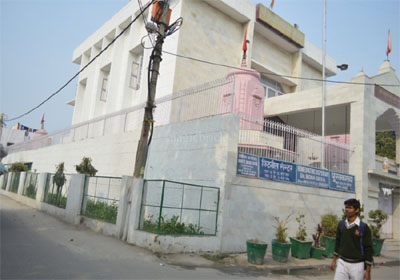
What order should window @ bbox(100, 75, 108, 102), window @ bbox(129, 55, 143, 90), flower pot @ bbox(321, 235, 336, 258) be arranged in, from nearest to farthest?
flower pot @ bbox(321, 235, 336, 258) < window @ bbox(129, 55, 143, 90) < window @ bbox(100, 75, 108, 102)

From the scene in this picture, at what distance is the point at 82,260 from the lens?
6379 millimetres

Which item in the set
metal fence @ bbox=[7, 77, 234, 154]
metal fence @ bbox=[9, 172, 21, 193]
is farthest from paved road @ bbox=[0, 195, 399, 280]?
metal fence @ bbox=[9, 172, 21, 193]

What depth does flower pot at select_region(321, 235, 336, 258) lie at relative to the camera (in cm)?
985

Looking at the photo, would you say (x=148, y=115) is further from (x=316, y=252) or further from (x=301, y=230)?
(x=316, y=252)

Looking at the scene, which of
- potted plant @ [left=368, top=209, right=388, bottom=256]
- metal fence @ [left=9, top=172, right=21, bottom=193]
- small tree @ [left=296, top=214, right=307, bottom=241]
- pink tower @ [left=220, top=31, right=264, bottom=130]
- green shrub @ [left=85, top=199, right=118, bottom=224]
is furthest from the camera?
metal fence @ [left=9, top=172, right=21, bottom=193]

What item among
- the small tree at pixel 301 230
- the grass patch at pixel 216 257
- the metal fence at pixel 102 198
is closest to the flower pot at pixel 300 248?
the small tree at pixel 301 230

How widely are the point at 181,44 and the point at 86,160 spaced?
9.39 m

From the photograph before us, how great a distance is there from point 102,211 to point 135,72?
631 inches

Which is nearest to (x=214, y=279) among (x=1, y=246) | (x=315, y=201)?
(x=1, y=246)

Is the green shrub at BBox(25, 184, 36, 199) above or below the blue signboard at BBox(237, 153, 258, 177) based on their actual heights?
below

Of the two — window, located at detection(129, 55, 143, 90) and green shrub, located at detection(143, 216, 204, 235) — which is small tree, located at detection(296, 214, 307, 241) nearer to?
green shrub, located at detection(143, 216, 204, 235)

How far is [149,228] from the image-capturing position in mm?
8578

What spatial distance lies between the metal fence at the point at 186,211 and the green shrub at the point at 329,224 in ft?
14.9

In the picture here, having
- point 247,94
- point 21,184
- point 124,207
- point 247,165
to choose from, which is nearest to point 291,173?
point 247,165
